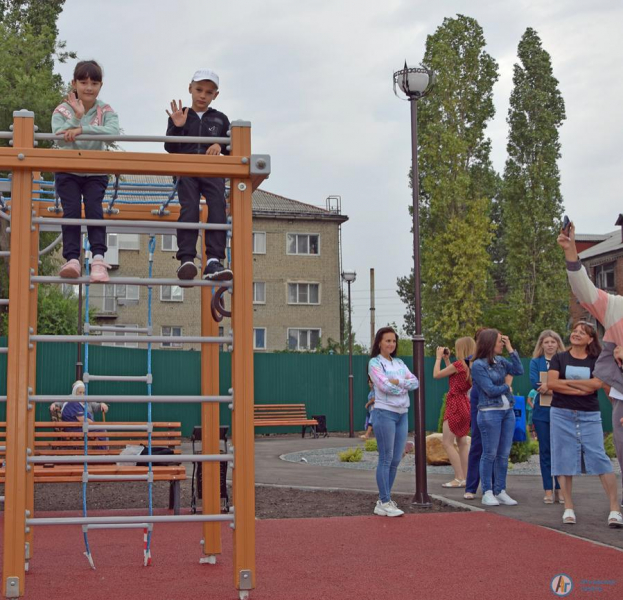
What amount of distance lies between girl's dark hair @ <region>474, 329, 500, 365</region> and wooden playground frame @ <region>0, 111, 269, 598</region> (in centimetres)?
505

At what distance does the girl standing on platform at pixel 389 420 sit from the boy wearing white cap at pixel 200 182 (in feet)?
11.5

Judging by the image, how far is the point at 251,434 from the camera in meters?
5.19

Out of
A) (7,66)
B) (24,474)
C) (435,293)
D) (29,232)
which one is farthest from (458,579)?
(435,293)

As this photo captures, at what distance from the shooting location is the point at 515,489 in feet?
36.9

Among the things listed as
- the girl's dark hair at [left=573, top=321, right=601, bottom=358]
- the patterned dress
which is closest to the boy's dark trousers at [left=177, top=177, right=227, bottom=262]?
the girl's dark hair at [left=573, top=321, right=601, bottom=358]

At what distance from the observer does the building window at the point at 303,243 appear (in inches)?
1825

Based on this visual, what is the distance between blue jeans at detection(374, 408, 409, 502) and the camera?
880cm

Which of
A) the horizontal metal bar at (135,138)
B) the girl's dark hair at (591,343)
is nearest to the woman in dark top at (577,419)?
the girl's dark hair at (591,343)

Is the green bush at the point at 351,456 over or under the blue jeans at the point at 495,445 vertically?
under

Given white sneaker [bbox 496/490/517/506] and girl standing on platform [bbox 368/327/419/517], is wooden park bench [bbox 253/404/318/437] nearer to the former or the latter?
white sneaker [bbox 496/490/517/506]

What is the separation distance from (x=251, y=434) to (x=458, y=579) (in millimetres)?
1895

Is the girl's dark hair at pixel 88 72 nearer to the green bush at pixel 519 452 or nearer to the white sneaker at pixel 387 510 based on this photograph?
the white sneaker at pixel 387 510

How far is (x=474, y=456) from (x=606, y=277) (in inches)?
1724

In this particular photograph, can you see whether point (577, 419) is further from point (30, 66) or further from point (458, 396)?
point (30, 66)
